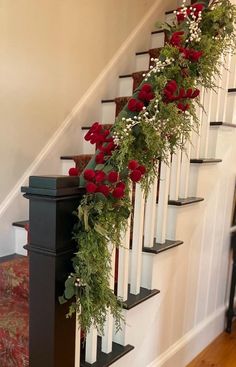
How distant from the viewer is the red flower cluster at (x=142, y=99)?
1178 mm

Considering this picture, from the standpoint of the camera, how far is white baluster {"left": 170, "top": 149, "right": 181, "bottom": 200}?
1.75 meters

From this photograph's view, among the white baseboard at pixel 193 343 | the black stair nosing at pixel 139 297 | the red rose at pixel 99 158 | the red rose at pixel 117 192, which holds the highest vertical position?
the red rose at pixel 99 158

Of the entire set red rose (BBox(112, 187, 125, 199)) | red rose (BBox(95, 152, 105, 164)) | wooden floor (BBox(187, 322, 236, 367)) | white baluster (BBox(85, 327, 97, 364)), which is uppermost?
red rose (BBox(95, 152, 105, 164))

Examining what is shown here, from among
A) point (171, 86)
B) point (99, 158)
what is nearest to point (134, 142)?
point (99, 158)

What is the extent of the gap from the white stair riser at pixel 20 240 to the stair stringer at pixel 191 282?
923mm

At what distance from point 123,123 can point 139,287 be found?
84 cm

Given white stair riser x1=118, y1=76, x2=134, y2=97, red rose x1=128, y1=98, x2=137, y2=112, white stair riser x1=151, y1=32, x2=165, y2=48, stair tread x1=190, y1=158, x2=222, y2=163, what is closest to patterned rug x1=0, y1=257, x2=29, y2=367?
red rose x1=128, y1=98, x2=137, y2=112

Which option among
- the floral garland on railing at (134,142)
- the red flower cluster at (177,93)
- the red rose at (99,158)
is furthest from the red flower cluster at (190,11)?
Result: the red rose at (99,158)

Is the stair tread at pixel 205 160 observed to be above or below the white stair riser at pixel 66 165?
above

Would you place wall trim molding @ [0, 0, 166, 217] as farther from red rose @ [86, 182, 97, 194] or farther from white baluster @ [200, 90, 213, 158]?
red rose @ [86, 182, 97, 194]

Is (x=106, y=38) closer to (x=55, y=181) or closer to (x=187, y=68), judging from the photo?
(x=187, y=68)

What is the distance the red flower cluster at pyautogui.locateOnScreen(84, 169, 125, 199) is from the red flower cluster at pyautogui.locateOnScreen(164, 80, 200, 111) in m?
0.36

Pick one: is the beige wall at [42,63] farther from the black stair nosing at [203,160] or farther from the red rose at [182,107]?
the red rose at [182,107]

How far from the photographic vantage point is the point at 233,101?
2115mm
